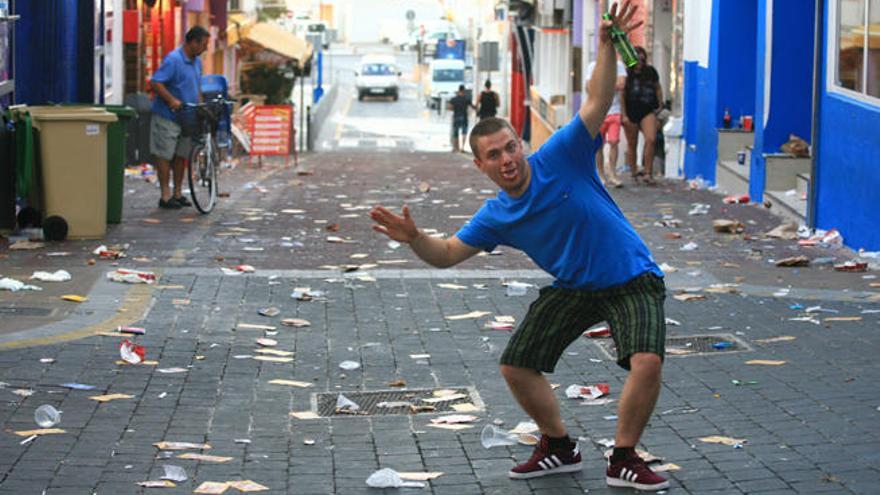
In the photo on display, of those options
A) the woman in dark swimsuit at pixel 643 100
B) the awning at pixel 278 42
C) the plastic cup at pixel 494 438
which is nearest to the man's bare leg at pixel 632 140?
the woman in dark swimsuit at pixel 643 100

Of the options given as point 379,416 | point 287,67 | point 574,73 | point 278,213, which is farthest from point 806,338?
point 287,67

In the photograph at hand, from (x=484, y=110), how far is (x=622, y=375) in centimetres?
3010

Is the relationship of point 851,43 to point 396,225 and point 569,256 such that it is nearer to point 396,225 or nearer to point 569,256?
point 569,256

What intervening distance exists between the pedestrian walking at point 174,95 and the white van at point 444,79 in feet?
159

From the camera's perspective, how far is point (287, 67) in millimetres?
51031

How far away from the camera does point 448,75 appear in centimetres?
6562

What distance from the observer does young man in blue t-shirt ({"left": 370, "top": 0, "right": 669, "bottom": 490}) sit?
6.02 metres

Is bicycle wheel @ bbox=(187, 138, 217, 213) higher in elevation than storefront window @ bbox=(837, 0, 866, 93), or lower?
lower

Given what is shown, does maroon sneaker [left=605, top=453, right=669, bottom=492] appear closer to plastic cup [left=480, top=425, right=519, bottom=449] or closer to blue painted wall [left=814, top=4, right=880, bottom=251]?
plastic cup [left=480, top=425, right=519, bottom=449]

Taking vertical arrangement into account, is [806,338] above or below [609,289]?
below

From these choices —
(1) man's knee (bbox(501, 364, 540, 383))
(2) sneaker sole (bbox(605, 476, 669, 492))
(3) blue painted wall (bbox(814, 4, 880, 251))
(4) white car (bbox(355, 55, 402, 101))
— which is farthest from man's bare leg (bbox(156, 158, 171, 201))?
(4) white car (bbox(355, 55, 402, 101))

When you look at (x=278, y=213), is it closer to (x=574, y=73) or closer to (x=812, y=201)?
(x=812, y=201)

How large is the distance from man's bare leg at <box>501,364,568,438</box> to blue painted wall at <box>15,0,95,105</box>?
1198cm

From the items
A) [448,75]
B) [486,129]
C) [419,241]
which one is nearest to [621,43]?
[486,129]
